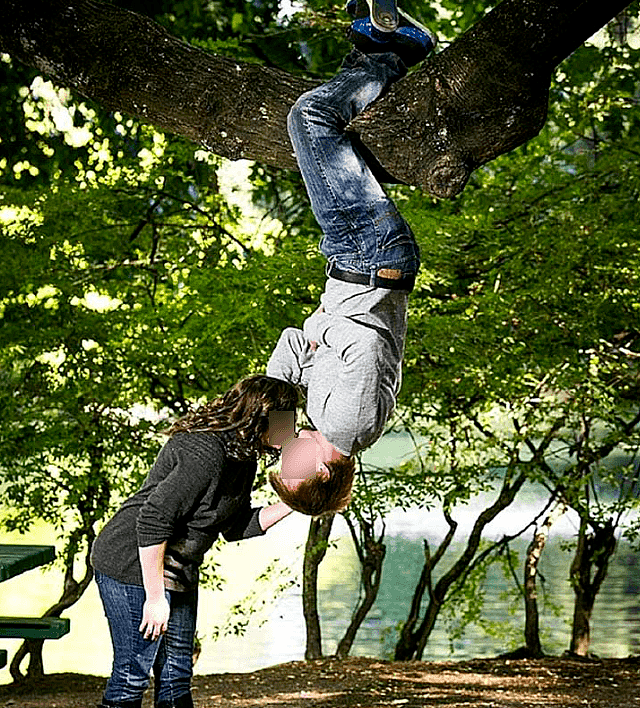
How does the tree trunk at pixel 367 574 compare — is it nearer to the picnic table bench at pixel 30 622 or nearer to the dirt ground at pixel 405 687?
the dirt ground at pixel 405 687

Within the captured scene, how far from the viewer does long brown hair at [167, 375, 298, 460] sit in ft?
9.93

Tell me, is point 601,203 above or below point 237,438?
above

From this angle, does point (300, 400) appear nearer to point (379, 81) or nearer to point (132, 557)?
point (132, 557)

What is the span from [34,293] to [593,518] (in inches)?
129

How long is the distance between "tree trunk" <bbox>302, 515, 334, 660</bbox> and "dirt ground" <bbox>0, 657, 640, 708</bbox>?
21.8 inches

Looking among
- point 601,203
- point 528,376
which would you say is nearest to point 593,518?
point 528,376

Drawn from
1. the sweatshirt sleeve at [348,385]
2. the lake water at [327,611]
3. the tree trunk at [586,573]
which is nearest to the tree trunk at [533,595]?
the tree trunk at [586,573]

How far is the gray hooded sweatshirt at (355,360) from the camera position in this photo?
2145 mm

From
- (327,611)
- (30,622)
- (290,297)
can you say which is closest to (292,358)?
(30,622)

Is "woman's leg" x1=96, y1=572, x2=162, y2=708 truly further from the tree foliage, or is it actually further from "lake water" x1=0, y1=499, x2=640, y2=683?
"lake water" x1=0, y1=499, x2=640, y2=683

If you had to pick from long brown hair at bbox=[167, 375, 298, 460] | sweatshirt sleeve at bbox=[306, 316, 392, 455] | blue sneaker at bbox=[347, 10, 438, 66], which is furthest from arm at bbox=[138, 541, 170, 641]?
blue sneaker at bbox=[347, 10, 438, 66]

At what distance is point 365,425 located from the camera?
2.24 m

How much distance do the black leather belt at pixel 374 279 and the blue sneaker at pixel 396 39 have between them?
1.38 feet

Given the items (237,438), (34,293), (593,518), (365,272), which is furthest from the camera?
(593,518)
